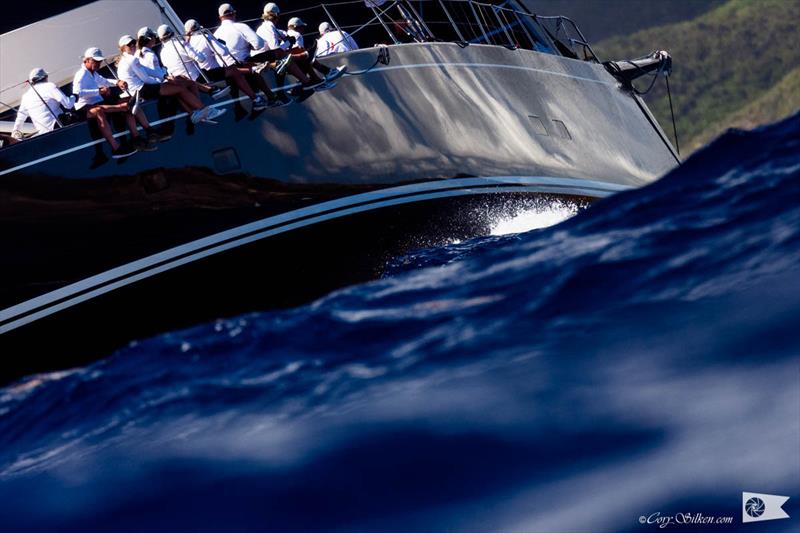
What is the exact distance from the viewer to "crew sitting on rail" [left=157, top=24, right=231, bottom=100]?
10.8 m

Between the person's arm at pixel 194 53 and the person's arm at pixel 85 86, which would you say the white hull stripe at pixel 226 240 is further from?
the person's arm at pixel 194 53

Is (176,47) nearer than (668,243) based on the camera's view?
No

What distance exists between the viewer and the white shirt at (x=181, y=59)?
11055mm

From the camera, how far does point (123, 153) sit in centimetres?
1053

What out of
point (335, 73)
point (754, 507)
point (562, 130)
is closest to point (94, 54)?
point (335, 73)

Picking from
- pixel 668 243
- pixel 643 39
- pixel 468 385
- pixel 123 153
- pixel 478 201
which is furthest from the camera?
pixel 643 39

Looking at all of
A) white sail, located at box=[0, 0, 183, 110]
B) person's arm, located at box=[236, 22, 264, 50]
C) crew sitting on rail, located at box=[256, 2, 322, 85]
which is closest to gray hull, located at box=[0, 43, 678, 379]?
crew sitting on rail, located at box=[256, 2, 322, 85]

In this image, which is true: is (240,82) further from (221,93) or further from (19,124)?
(19,124)

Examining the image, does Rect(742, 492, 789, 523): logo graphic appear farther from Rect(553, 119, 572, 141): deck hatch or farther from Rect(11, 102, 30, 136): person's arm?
Rect(553, 119, 572, 141): deck hatch

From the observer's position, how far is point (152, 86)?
35.3 feet

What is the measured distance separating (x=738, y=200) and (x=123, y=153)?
14.1 feet

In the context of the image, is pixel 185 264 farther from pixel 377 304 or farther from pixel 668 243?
pixel 668 243

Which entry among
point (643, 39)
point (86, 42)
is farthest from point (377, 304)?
point (643, 39)

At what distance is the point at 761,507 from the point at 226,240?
4.98 meters
